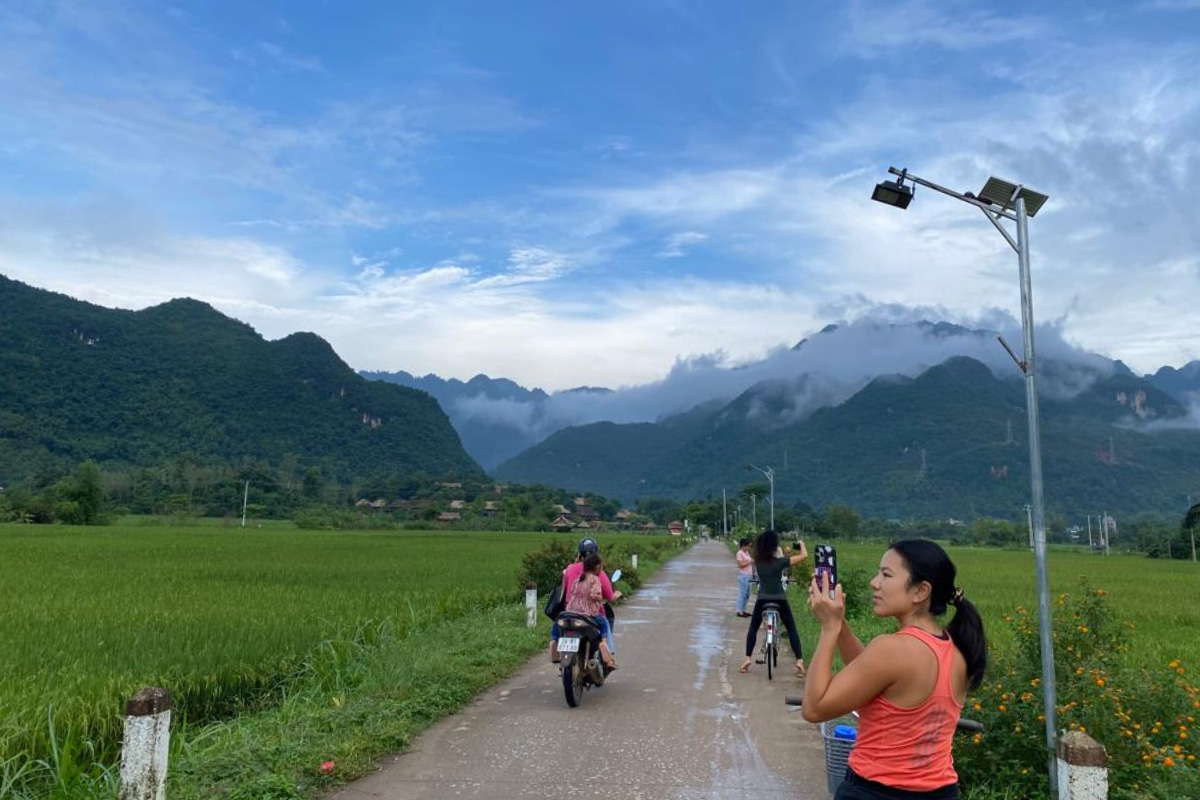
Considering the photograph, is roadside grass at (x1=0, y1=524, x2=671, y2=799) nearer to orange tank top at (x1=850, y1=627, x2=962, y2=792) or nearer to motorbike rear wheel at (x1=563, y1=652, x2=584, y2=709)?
motorbike rear wheel at (x1=563, y1=652, x2=584, y2=709)

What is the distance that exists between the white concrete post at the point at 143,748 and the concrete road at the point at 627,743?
4.38 ft

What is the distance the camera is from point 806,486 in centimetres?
18062

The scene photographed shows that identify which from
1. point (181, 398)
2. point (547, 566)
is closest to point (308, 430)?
point (181, 398)

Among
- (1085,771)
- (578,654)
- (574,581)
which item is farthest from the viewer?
(574,581)

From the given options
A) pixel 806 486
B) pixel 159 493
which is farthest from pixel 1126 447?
pixel 159 493

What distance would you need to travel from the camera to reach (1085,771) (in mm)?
3223

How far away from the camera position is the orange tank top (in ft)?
8.36

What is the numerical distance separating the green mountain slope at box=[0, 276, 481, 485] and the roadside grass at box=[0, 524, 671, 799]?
81197mm

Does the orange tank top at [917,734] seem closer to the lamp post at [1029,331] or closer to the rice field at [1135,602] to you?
the lamp post at [1029,331]

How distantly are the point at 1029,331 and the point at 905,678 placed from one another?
3652 mm

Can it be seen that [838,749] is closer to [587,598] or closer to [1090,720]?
[1090,720]

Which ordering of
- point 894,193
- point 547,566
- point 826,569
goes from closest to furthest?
point 826,569 → point 894,193 → point 547,566

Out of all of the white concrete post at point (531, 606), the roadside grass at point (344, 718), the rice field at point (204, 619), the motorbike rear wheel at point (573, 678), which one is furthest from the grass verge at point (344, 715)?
the white concrete post at point (531, 606)

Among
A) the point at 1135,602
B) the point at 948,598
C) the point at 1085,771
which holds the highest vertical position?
the point at 948,598
